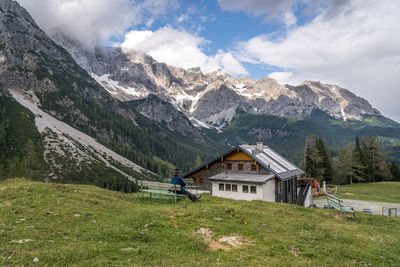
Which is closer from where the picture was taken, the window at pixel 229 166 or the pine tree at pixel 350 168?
the window at pixel 229 166

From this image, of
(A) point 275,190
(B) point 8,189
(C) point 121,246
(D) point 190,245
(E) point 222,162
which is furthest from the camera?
(E) point 222,162

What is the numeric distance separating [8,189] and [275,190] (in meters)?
34.0

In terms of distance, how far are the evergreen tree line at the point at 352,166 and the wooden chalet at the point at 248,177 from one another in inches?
1904

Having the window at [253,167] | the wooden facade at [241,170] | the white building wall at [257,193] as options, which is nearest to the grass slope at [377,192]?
the wooden facade at [241,170]

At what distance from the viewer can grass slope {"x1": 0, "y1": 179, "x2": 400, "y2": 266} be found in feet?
31.3

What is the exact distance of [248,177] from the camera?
38719 millimetres

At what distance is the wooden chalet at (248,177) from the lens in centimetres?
3679

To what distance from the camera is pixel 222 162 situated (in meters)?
44.8

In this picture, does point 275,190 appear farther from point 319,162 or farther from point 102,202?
point 319,162

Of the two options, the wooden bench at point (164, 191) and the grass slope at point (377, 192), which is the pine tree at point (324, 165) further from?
the wooden bench at point (164, 191)

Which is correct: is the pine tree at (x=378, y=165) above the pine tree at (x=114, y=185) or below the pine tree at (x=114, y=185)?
above

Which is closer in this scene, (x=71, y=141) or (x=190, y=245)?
(x=190, y=245)

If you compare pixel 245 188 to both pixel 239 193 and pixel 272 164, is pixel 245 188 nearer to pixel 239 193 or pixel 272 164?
pixel 239 193

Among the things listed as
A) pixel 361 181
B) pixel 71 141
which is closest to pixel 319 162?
pixel 361 181
